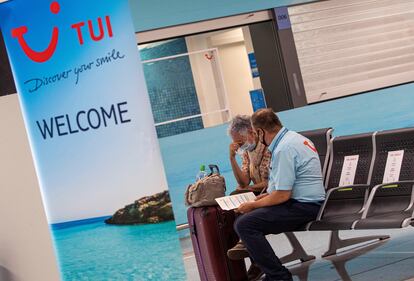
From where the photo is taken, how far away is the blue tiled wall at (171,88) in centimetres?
1000

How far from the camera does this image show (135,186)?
4098mm

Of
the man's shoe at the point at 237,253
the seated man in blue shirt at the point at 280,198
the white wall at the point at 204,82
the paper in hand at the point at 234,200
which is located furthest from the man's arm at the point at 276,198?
the white wall at the point at 204,82

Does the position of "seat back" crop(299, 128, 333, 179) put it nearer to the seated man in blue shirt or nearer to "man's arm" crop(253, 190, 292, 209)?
the seated man in blue shirt

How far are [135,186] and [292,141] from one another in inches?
81.5

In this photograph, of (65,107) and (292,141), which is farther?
(292,141)

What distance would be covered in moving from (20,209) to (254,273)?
246 cm

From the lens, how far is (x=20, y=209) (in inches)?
181

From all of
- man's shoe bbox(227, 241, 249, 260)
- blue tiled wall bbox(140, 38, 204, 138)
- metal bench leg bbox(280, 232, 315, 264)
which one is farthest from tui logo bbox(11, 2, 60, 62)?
blue tiled wall bbox(140, 38, 204, 138)

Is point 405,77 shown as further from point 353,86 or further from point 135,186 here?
point 135,186

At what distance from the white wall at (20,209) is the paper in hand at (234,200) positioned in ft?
5.92

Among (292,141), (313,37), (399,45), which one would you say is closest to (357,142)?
(292,141)

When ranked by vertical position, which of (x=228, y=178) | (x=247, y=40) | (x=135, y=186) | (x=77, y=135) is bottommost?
(x=228, y=178)

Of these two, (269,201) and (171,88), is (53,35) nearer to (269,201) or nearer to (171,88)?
(269,201)

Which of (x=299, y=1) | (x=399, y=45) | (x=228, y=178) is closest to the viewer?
(x=228, y=178)
